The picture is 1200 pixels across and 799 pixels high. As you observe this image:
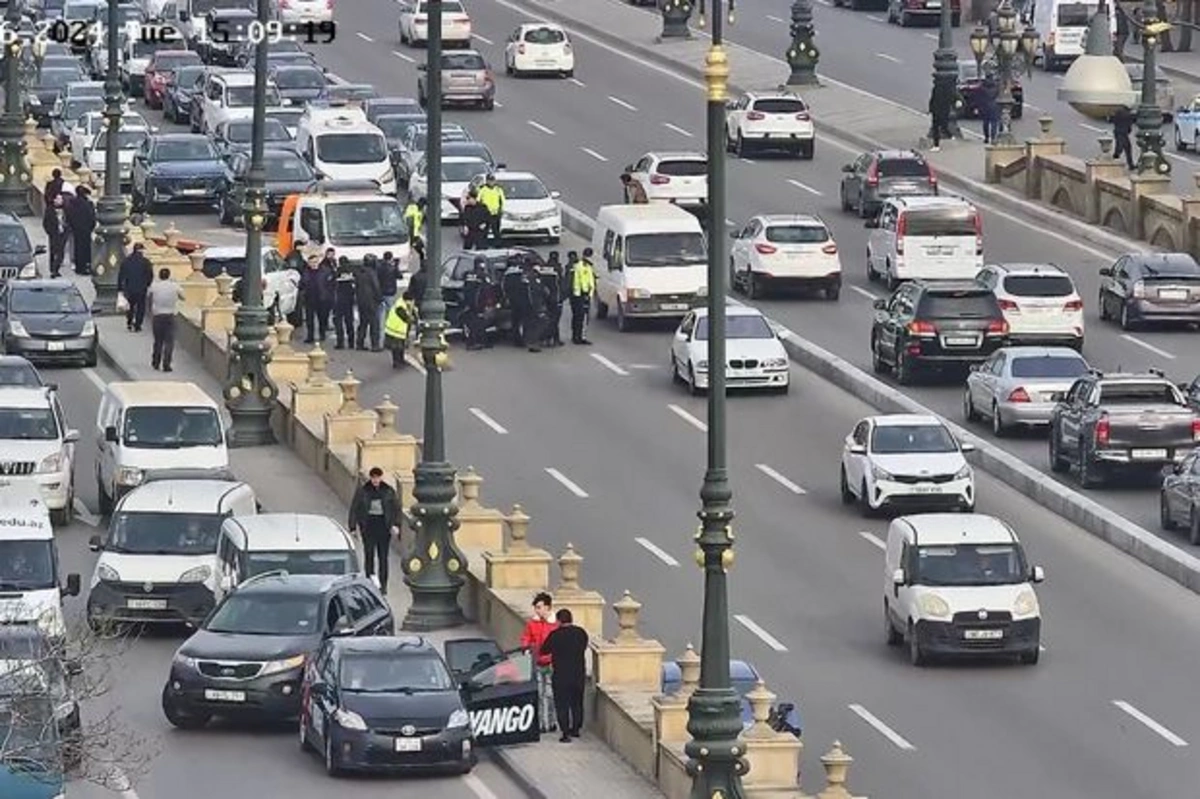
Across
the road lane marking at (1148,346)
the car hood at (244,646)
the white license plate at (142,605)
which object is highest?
the car hood at (244,646)

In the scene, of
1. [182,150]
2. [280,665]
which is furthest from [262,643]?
[182,150]

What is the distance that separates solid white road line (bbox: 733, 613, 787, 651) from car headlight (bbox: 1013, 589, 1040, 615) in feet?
8.35

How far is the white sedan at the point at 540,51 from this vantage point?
97188 mm

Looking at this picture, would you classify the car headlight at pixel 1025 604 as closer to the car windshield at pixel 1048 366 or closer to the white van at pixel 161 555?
the white van at pixel 161 555

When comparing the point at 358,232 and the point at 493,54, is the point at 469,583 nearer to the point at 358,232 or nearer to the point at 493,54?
the point at 358,232

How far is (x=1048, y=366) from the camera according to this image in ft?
193

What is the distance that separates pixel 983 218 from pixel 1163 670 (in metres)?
33.6

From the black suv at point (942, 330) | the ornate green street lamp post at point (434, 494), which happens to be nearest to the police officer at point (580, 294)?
the black suv at point (942, 330)

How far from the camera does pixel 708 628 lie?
1331 inches

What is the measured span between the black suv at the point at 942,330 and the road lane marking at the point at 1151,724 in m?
18.5

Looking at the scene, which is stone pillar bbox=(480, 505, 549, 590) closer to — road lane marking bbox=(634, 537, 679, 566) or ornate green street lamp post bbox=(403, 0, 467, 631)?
ornate green street lamp post bbox=(403, 0, 467, 631)

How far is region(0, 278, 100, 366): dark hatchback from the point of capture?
6275 centimetres

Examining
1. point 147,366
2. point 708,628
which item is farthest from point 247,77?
point 708,628

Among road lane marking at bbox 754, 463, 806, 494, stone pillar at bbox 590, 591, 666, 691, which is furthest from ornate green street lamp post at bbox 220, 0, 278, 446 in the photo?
stone pillar at bbox 590, 591, 666, 691
